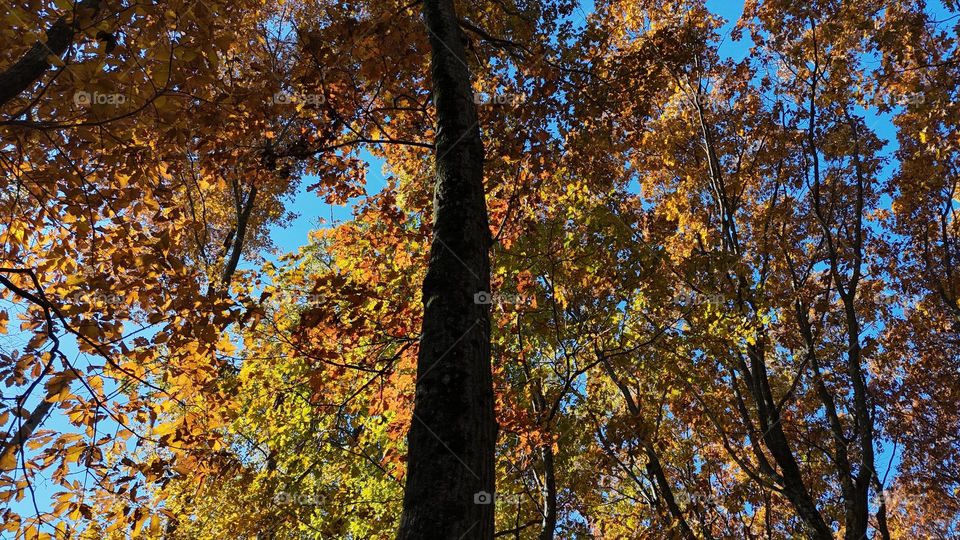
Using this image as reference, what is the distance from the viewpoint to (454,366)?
2.59 metres

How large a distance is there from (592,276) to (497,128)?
290 centimetres

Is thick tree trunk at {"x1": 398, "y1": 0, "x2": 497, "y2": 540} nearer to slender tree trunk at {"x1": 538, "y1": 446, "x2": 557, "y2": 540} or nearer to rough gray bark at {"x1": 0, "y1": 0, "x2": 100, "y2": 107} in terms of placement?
rough gray bark at {"x1": 0, "y1": 0, "x2": 100, "y2": 107}

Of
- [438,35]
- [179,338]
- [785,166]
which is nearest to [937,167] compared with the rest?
[785,166]

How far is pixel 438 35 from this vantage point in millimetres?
4496

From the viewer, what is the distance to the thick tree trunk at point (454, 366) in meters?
2.17

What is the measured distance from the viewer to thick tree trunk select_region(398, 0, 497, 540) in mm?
2174
